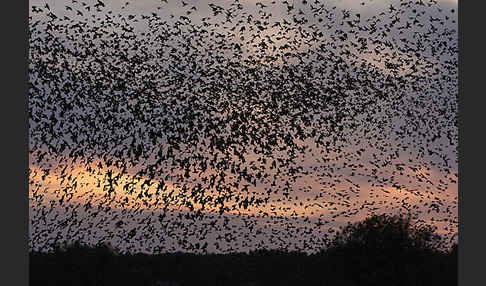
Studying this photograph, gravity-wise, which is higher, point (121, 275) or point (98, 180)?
point (98, 180)

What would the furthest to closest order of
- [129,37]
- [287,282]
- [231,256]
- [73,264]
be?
[231,256] < [287,282] < [73,264] < [129,37]

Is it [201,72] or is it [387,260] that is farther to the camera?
[387,260]

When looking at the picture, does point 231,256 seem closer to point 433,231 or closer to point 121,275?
point 121,275

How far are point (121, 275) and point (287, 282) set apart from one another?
33.1ft

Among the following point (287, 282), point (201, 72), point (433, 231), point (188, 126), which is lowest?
point (287, 282)

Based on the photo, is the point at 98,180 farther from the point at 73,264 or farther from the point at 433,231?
the point at 433,231

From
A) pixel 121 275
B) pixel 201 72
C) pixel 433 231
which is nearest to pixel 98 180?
pixel 201 72

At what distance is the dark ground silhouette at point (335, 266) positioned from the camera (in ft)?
118

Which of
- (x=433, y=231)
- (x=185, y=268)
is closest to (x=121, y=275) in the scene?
(x=185, y=268)

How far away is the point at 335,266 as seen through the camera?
39.6 m

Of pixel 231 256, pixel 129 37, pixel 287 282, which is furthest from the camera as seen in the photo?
pixel 231 256

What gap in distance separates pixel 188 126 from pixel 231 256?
22.2m

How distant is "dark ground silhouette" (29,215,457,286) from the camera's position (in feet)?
118

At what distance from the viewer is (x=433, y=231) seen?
128 feet
